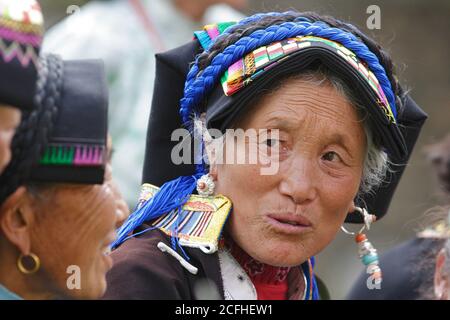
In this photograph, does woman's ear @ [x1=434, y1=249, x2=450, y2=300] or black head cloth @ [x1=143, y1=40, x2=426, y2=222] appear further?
woman's ear @ [x1=434, y1=249, x2=450, y2=300]

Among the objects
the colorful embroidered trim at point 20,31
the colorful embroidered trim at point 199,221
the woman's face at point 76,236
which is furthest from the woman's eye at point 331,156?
the colorful embroidered trim at point 20,31

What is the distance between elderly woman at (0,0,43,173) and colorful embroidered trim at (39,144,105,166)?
0.17m

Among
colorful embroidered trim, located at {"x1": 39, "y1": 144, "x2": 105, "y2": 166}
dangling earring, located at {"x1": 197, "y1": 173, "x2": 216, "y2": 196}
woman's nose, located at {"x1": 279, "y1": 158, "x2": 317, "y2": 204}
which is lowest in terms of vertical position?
dangling earring, located at {"x1": 197, "y1": 173, "x2": 216, "y2": 196}

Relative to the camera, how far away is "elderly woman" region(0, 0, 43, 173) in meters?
2.21

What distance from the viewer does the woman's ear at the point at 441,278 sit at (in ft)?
14.3

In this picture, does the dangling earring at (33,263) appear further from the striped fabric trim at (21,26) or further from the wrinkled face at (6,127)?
the striped fabric trim at (21,26)

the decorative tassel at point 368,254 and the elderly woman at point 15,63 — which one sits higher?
the elderly woman at point 15,63

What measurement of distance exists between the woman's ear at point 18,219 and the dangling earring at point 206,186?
3.45 feet

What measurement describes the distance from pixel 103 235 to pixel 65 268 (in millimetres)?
165

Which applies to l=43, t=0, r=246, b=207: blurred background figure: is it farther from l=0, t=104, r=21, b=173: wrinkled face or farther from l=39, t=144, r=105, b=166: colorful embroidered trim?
l=0, t=104, r=21, b=173: wrinkled face

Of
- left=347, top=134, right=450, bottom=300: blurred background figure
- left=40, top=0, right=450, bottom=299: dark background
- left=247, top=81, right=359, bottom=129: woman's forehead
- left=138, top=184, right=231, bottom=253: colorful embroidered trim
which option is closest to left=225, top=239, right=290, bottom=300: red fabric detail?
left=138, top=184, right=231, bottom=253: colorful embroidered trim

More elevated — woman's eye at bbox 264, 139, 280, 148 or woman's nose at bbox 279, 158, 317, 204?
woman's eye at bbox 264, 139, 280, 148

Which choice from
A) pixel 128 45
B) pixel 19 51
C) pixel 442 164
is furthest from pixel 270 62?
pixel 128 45

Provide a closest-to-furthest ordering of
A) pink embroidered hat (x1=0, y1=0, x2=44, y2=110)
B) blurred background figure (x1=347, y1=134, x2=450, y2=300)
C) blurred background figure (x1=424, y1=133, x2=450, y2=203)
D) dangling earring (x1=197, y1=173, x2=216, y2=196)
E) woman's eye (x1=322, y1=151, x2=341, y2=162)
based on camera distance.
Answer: pink embroidered hat (x1=0, y1=0, x2=44, y2=110)
woman's eye (x1=322, y1=151, x2=341, y2=162)
dangling earring (x1=197, y1=173, x2=216, y2=196)
blurred background figure (x1=347, y1=134, x2=450, y2=300)
blurred background figure (x1=424, y1=133, x2=450, y2=203)
